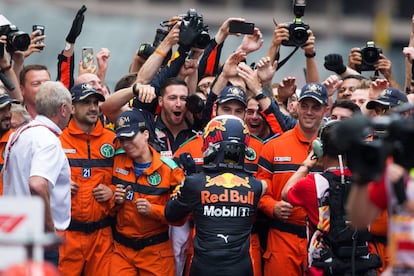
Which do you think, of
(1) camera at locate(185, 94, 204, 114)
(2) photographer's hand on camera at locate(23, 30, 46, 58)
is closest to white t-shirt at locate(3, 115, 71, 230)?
(1) camera at locate(185, 94, 204, 114)

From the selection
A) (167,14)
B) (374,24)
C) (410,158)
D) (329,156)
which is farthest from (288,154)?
(374,24)

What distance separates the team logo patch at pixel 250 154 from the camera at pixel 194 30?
1.27m

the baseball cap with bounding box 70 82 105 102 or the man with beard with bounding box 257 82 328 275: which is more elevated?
the baseball cap with bounding box 70 82 105 102

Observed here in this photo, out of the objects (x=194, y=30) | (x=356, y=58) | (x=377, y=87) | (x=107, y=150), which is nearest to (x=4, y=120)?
(x=107, y=150)

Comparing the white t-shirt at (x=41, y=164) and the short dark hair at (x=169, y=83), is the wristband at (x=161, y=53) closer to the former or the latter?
the short dark hair at (x=169, y=83)

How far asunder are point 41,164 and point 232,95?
2106mm

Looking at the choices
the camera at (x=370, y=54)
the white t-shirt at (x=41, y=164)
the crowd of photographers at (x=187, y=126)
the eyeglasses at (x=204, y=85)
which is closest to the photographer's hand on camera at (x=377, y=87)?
the crowd of photographers at (x=187, y=126)

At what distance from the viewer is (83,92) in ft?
37.9

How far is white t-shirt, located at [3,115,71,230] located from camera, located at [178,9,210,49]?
6.84ft

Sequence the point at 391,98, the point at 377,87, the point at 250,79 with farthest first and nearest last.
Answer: the point at 377,87
the point at 250,79
the point at 391,98

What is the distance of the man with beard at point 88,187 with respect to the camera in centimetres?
1130

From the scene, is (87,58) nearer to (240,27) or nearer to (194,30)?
(194,30)

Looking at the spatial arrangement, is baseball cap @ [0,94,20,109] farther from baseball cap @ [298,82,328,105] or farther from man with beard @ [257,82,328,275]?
baseball cap @ [298,82,328,105]

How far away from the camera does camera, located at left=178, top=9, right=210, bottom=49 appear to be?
40.2 feet
